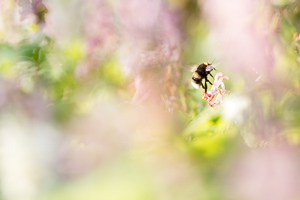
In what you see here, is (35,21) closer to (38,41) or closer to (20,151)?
(38,41)

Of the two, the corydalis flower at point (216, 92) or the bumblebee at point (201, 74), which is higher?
the bumblebee at point (201, 74)

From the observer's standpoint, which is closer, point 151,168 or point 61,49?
point 151,168

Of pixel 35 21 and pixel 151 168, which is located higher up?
pixel 35 21

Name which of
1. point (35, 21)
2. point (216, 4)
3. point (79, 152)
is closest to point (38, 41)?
point (35, 21)

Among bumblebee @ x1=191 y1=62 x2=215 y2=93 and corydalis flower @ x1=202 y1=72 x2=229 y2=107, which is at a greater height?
bumblebee @ x1=191 y1=62 x2=215 y2=93
